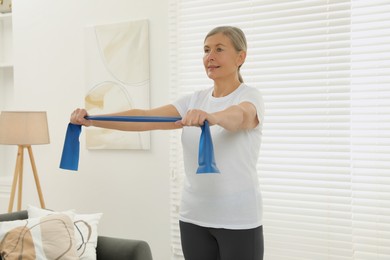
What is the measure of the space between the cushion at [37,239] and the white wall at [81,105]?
3.06ft

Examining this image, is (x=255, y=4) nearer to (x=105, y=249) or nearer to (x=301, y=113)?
(x=301, y=113)

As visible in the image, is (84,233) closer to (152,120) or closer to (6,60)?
(152,120)

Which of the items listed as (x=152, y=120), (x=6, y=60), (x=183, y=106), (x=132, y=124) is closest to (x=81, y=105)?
(x=6, y=60)

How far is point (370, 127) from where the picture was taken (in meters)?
2.58

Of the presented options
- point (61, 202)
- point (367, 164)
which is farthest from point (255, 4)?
point (61, 202)

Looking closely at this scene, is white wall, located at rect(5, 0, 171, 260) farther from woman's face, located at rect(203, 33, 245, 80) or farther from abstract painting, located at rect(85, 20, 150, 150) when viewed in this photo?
woman's face, located at rect(203, 33, 245, 80)

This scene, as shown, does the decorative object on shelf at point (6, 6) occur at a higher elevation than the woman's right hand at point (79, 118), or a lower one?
higher

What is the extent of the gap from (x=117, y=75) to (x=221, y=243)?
2.00 m

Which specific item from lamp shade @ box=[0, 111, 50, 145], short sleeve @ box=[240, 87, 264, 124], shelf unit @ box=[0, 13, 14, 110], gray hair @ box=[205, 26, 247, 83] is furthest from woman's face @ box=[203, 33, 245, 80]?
shelf unit @ box=[0, 13, 14, 110]

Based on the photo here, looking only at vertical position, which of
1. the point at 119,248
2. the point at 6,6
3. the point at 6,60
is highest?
the point at 6,6

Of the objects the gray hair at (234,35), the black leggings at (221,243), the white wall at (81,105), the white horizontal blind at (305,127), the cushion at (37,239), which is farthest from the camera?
the white wall at (81,105)

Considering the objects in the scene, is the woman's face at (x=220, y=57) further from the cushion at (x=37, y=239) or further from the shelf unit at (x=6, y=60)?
the shelf unit at (x=6, y=60)

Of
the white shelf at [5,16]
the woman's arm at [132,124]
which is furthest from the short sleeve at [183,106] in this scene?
the white shelf at [5,16]

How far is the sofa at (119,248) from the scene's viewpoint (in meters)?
2.50
